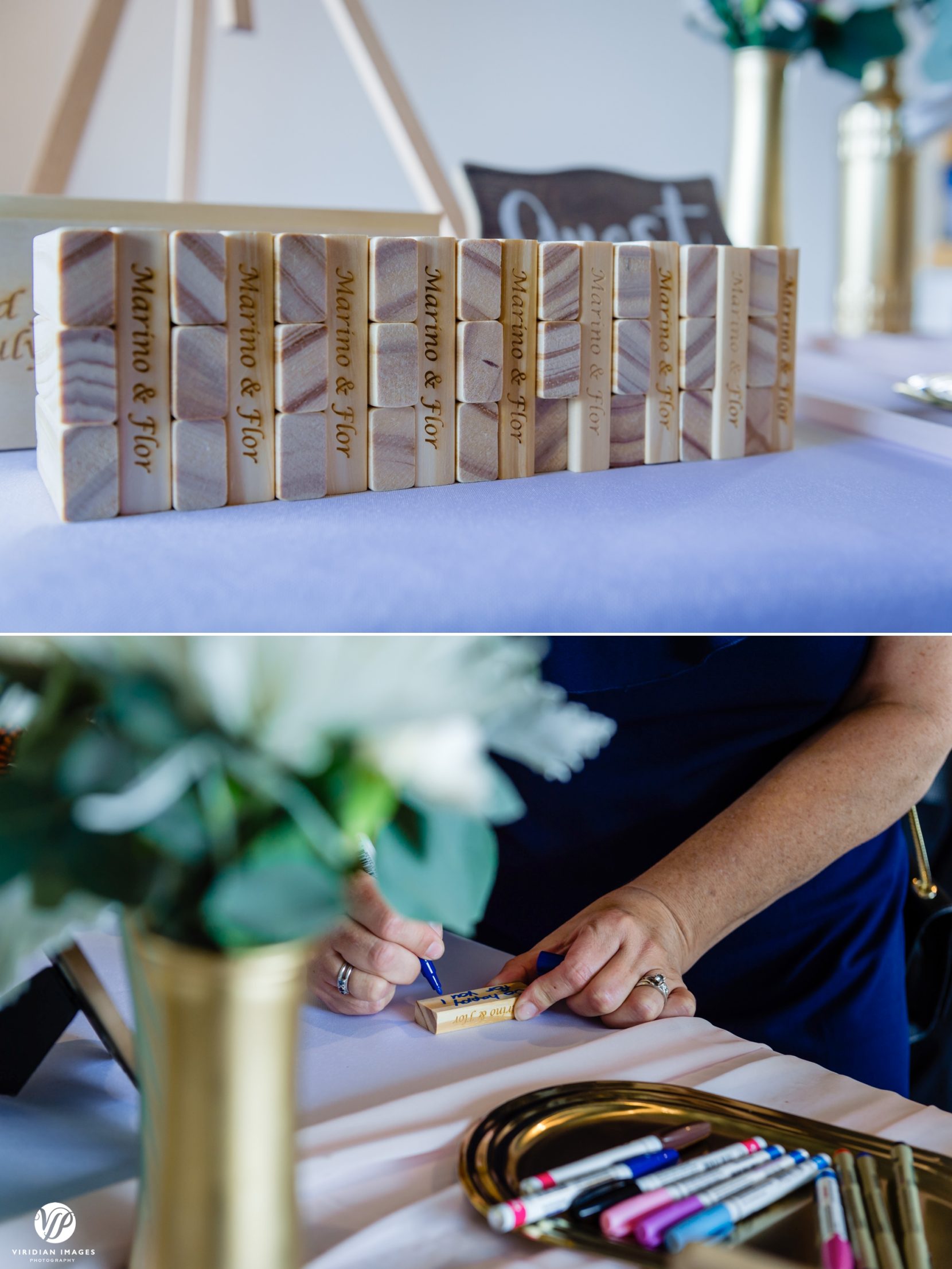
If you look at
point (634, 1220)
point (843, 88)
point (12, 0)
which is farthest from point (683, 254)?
point (843, 88)

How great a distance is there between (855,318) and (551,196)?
0.56 metres

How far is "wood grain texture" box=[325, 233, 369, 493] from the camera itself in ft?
1.51

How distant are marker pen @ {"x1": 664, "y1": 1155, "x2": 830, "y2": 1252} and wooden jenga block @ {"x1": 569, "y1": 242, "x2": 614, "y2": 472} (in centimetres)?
Answer: 30

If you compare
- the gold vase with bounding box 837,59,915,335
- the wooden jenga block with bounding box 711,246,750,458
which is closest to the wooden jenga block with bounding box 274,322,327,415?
the wooden jenga block with bounding box 711,246,750,458

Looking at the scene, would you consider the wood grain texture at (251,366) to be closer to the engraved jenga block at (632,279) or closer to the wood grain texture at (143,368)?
the wood grain texture at (143,368)

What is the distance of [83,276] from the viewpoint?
400 millimetres

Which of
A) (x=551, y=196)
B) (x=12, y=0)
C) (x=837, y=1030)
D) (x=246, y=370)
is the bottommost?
(x=837, y=1030)

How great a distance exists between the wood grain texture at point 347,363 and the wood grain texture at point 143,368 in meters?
0.07

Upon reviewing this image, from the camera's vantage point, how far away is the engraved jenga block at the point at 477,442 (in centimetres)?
50

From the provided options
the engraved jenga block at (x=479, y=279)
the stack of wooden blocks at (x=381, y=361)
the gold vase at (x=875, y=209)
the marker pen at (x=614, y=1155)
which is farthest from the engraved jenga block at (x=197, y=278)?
the gold vase at (x=875, y=209)

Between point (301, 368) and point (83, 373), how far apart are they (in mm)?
86

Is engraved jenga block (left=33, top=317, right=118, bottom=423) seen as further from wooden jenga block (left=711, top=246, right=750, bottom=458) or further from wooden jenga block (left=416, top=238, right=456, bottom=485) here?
wooden jenga block (left=711, top=246, right=750, bottom=458)

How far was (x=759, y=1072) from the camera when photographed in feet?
1.54

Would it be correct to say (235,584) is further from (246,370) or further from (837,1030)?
(837,1030)
